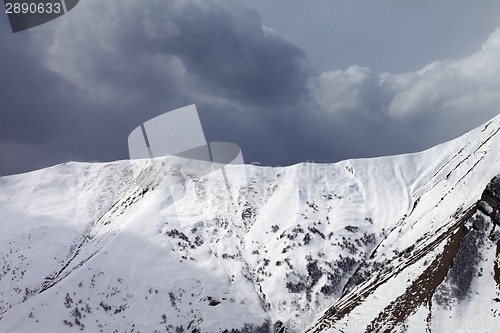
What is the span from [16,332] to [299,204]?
108 metres

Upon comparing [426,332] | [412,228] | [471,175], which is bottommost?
[426,332]

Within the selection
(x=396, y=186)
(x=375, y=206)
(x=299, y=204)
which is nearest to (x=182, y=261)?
(x=299, y=204)

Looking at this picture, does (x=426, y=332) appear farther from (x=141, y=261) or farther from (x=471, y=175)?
(x=141, y=261)

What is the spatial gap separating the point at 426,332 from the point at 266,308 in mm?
60655

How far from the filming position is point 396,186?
197 metres

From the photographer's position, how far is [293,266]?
160750 mm

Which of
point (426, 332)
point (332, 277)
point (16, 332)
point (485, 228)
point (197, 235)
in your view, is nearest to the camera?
point (426, 332)

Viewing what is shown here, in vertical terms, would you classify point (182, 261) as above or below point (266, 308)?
above

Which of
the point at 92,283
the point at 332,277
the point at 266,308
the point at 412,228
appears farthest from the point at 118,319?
the point at 412,228

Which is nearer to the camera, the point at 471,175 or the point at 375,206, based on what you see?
the point at 471,175

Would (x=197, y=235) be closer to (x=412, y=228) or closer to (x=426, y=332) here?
(x=412, y=228)

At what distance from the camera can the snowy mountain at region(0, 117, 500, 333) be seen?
112m

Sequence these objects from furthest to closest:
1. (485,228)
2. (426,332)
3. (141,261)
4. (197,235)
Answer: (197,235) < (141,261) < (485,228) < (426,332)

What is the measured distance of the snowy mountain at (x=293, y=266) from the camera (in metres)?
112
